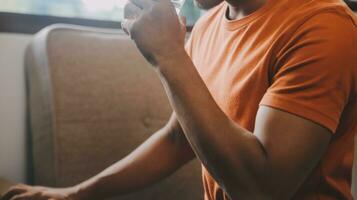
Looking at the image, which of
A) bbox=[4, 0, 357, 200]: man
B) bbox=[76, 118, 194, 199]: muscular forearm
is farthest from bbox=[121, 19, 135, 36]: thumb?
bbox=[76, 118, 194, 199]: muscular forearm

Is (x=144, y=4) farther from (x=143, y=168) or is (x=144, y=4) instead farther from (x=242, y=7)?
(x=143, y=168)

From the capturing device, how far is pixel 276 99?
637 millimetres

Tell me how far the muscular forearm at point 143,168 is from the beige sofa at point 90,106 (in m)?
0.15

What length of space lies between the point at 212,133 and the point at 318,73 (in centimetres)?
17

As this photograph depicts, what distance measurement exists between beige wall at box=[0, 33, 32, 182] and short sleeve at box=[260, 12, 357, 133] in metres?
0.74

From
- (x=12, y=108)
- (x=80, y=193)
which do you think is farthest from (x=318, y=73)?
(x=12, y=108)

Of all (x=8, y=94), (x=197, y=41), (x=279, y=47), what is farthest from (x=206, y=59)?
(x=8, y=94)

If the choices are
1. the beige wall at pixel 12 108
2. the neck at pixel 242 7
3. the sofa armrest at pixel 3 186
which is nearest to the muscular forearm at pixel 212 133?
the neck at pixel 242 7

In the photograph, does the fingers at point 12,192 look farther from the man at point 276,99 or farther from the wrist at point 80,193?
the man at point 276,99

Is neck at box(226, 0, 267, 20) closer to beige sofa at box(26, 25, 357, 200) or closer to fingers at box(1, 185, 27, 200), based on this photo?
beige sofa at box(26, 25, 357, 200)

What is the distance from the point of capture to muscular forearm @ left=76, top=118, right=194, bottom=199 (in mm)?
906

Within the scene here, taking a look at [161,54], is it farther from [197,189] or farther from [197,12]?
[197,12]

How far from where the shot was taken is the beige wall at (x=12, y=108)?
1135 millimetres

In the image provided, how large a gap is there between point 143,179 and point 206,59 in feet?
0.93
